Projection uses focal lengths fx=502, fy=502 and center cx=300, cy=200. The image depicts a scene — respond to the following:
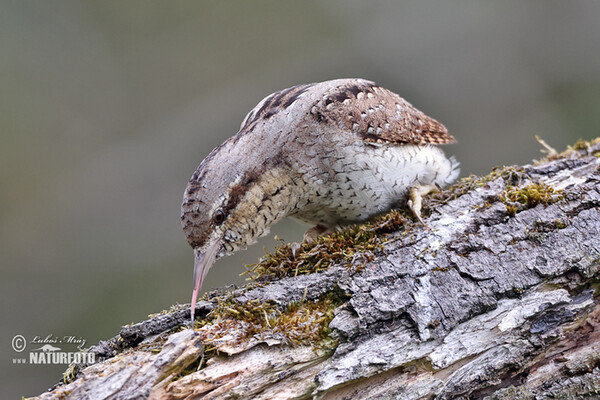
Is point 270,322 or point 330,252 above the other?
point 330,252

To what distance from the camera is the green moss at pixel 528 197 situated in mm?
2906

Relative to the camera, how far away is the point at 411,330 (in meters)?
2.37

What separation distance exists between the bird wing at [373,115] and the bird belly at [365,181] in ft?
0.25

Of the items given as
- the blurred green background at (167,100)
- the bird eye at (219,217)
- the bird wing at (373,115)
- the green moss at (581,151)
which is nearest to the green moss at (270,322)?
the bird eye at (219,217)

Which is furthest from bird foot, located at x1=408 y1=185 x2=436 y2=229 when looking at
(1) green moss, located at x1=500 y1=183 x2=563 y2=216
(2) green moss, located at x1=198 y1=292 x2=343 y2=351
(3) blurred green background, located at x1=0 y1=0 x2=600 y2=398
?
(3) blurred green background, located at x1=0 y1=0 x2=600 y2=398

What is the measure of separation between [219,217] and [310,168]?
68 cm

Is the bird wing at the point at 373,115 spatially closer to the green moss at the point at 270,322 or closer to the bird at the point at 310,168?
the bird at the point at 310,168

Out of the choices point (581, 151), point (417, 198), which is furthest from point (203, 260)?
point (581, 151)

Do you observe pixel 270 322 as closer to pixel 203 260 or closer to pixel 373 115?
pixel 203 260

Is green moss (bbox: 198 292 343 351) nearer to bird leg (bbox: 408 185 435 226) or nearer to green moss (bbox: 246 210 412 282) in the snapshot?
green moss (bbox: 246 210 412 282)

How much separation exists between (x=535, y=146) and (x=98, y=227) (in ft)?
20.8

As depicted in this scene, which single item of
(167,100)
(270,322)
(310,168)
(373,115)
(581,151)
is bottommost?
(270,322)

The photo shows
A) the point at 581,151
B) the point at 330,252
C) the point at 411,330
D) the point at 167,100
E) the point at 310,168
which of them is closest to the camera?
the point at 411,330

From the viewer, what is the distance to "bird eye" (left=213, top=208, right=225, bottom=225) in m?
2.78
